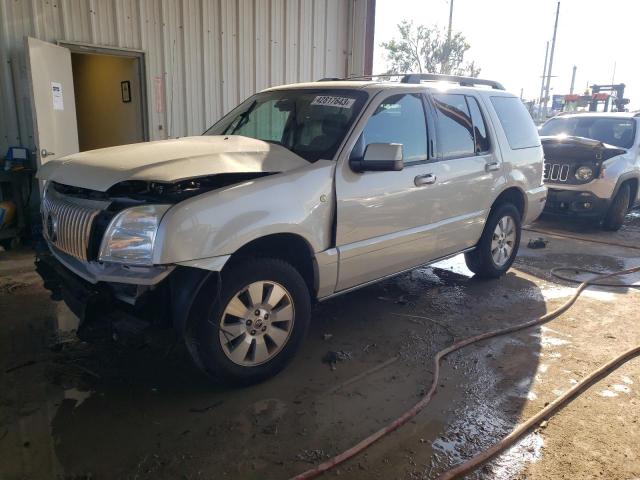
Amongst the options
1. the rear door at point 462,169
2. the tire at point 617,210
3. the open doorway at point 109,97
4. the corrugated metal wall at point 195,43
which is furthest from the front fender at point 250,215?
the tire at point 617,210

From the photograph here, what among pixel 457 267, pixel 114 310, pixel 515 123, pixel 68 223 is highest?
pixel 515 123

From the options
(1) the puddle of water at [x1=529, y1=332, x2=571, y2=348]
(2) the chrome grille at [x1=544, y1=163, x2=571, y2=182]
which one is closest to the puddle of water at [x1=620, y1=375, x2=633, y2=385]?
(1) the puddle of water at [x1=529, y1=332, x2=571, y2=348]

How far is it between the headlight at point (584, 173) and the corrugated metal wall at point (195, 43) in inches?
178

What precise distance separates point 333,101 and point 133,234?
6.17 feet

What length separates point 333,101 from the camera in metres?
3.80

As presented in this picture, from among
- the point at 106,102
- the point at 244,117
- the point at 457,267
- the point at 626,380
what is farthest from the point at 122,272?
the point at 106,102

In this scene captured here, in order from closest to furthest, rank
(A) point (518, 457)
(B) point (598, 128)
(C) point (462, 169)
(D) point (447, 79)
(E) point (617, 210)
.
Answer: (A) point (518, 457)
(C) point (462, 169)
(D) point (447, 79)
(E) point (617, 210)
(B) point (598, 128)

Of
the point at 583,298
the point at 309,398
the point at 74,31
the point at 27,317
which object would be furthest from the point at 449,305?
the point at 74,31

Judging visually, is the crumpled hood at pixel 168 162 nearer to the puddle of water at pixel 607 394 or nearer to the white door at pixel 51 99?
the puddle of water at pixel 607 394

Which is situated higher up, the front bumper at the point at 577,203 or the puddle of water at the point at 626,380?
the front bumper at the point at 577,203

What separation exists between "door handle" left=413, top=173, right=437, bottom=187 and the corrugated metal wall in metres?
4.87

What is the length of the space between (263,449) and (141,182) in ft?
5.25

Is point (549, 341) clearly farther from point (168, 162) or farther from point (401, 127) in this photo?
point (168, 162)

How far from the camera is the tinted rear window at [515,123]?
5.03m
